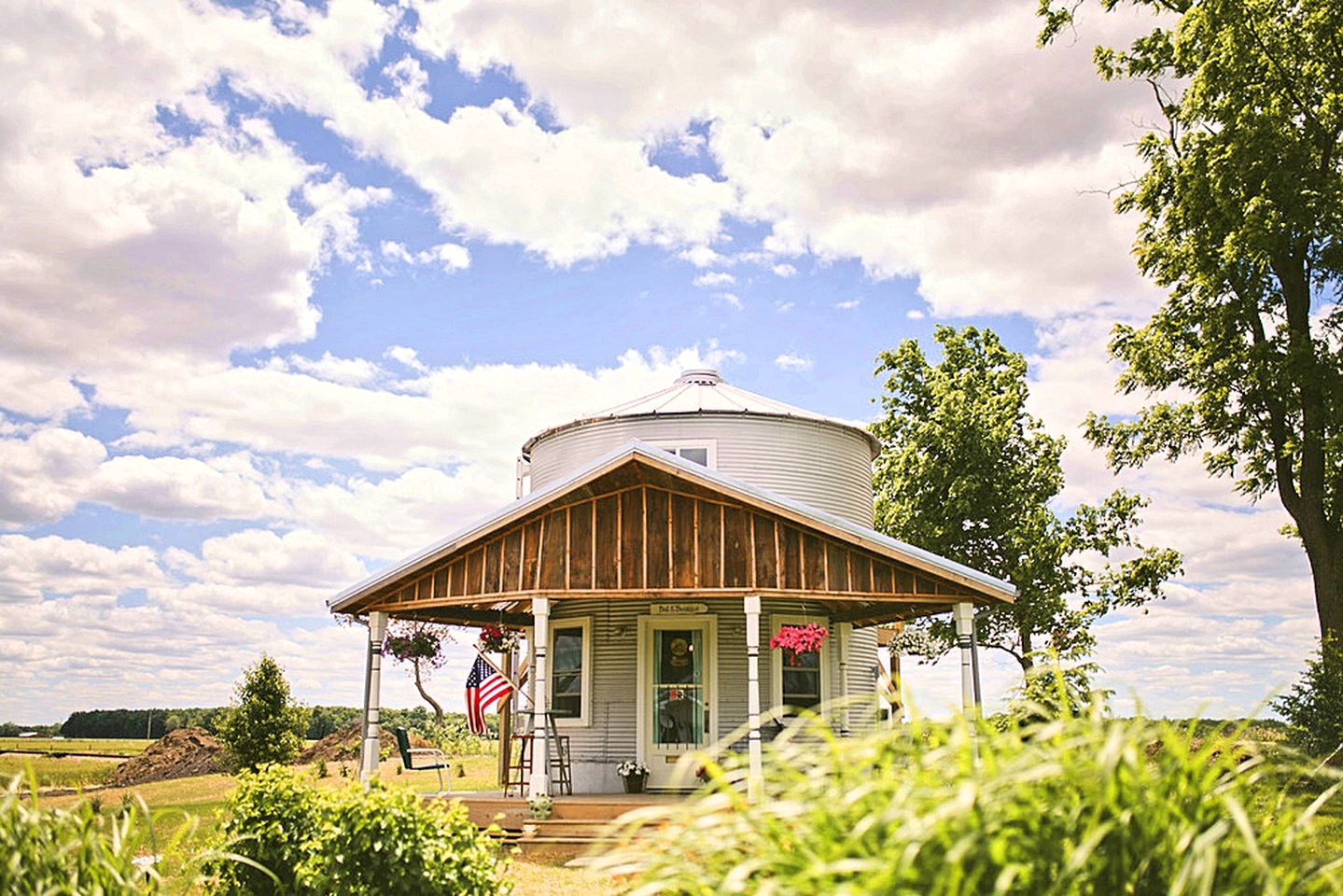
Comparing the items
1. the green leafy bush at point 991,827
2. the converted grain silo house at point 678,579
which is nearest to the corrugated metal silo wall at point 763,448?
the converted grain silo house at point 678,579

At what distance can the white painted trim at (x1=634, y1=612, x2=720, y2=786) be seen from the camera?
1672 cm

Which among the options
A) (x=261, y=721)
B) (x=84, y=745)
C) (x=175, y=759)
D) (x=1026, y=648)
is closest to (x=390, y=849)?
(x=261, y=721)

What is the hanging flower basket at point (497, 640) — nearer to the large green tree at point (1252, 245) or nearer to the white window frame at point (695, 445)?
the white window frame at point (695, 445)

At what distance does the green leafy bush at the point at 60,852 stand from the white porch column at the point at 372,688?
10.2 metres

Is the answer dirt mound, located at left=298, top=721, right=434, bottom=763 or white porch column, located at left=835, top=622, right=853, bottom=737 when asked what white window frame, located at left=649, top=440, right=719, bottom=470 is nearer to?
white porch column, located at left=835, top=622, right=853, bottom=737

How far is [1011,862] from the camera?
284cm

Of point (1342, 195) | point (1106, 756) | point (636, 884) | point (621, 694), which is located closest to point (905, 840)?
point (1106, 756)

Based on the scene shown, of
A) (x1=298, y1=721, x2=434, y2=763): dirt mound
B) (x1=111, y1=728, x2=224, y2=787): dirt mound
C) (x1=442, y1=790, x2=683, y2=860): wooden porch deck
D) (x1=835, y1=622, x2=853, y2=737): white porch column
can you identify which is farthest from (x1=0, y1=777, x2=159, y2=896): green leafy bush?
(x1=298, y1=721, x2=434, y2=763): dirt mound

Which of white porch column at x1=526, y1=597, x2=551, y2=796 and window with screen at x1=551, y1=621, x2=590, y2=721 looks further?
window with screen at x1=551, y1=621, x2=590, y2=721

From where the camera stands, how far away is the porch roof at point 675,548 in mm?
13547

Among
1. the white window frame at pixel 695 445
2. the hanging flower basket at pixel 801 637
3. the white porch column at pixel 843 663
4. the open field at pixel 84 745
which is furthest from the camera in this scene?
the open field at pixel 84 745

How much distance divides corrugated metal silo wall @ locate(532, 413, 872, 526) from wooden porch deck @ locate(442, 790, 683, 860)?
5.54 meters

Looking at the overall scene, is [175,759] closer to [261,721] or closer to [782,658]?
[261,721]

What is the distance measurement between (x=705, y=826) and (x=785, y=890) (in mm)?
415
